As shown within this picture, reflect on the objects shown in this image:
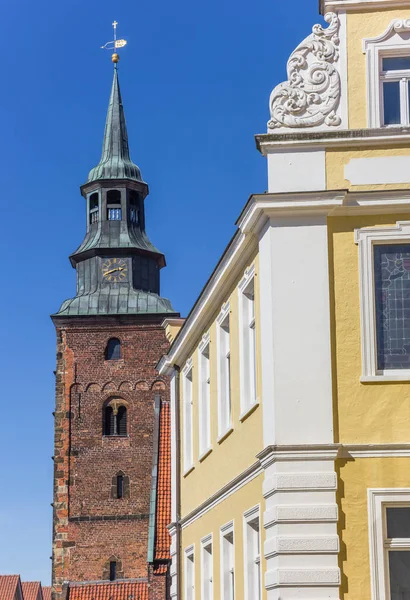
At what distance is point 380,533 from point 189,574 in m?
8.62

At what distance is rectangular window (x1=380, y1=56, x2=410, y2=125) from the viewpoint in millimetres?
16266

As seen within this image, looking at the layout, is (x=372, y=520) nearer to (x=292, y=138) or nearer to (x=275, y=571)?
(x=275, y=571)

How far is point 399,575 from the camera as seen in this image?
48.4ft

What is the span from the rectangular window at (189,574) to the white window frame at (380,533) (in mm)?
7966

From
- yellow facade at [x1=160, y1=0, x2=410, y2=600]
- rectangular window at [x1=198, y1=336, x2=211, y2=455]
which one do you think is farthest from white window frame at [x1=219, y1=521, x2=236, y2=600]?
rectangular window at [x1=198, y1=336, x2=211, y2=455]

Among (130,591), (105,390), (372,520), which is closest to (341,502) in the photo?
(372,520)

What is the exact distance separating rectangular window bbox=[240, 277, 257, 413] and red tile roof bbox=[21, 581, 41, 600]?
10095 cm

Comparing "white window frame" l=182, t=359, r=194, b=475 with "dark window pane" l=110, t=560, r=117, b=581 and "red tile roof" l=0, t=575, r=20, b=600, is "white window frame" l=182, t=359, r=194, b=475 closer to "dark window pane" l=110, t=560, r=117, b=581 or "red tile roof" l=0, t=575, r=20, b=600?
"dark window pane" l=110, t=560, r=117, b=581

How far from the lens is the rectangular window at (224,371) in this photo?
19250mm

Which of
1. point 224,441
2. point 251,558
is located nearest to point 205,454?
point 224,441

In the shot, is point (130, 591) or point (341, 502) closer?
point (341, 502)

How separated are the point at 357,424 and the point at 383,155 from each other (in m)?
3.08

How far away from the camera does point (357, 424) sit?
49.6 ft

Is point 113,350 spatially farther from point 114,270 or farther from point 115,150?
point 115,150
